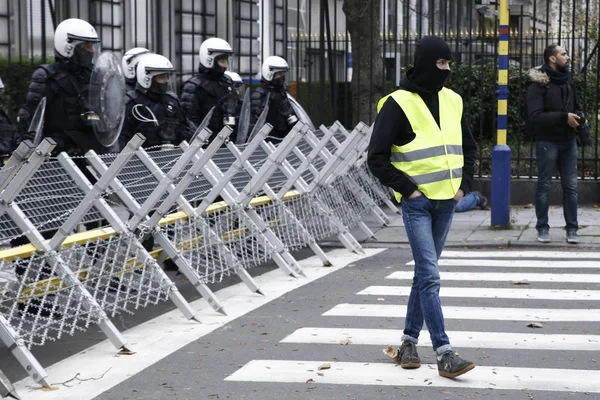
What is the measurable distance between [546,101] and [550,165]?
2.28 ft

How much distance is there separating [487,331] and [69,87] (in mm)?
4181

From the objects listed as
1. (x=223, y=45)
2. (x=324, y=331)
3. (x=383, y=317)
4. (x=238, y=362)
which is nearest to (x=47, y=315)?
(x=238, y=362)

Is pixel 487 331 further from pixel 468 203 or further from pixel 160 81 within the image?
pixel 468 203

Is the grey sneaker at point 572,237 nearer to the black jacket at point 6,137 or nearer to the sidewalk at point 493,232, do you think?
the sidewalk at point 493,232

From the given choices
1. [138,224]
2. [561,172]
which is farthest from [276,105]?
[138,224]

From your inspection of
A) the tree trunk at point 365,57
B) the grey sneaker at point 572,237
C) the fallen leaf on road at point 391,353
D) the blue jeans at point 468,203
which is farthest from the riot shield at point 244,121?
the fallen leaf on road at point 391,353

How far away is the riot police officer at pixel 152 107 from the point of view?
412 inches

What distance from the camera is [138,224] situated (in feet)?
25.4

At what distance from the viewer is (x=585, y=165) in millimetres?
15859

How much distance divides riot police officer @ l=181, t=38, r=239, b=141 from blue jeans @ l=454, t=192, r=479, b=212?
423 centimetres

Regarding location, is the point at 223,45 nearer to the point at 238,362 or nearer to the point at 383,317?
the point at 383,317

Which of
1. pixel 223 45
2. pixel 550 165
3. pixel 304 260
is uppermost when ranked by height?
pixel 223 45

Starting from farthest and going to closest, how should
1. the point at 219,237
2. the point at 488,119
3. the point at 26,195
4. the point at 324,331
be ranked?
the point at 488,119, the point at 219,237, the point at 324,331, the point at 26,195

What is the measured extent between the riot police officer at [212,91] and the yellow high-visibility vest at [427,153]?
219 inches
